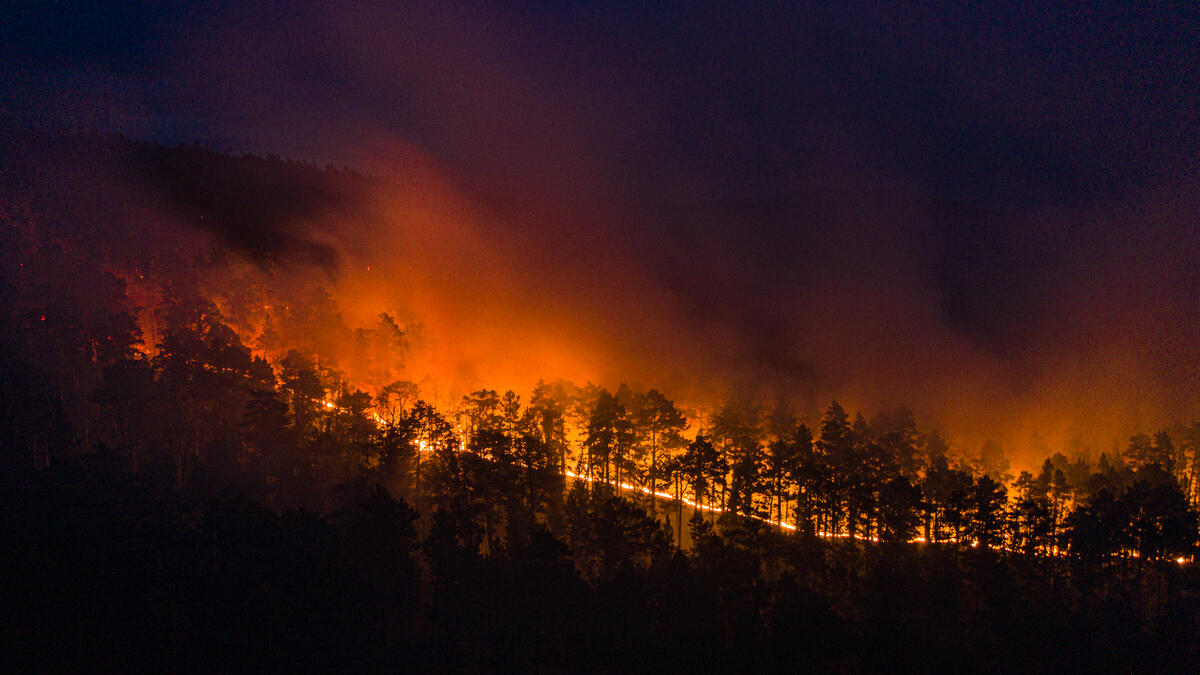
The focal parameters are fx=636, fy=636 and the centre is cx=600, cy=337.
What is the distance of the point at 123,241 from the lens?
76.3 metres

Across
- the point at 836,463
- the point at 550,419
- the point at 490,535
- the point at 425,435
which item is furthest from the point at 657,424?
the point at 490,535

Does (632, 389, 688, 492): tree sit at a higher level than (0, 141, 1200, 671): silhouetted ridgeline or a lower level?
higher

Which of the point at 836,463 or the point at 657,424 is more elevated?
the point at 657,424

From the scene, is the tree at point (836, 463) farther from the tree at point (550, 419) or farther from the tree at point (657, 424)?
the tree at point (550, 419)

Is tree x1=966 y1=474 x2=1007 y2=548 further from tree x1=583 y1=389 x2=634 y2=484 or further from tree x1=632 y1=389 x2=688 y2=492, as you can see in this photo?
tree x1=583 y1=389 x2=634 y2=484

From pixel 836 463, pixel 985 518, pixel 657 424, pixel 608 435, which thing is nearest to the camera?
pixel 985 518

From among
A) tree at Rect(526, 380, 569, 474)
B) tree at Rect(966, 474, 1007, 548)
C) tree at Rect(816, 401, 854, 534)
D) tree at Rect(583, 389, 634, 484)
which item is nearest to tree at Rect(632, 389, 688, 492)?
tree at Rect(583, 389, 634, 484)

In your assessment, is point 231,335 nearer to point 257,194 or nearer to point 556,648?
point 556,648

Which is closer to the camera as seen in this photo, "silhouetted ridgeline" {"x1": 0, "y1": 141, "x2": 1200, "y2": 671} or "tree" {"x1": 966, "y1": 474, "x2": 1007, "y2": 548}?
"silhouetted ridgeline" {"x1": 0, "y1": 141, "x2": 1200, "y2": 671}

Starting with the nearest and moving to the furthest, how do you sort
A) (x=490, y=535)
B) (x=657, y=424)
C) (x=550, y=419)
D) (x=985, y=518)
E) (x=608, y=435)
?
(x=490, y=535) < (x=985, y=518) < (x=608, y=435) < (x=550, y=419) < (x=657, y=424)

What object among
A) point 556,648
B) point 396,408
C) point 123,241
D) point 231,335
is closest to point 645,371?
point 396,408

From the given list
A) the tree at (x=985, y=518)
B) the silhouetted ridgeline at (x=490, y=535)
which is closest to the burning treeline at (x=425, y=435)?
the tree at (x=985, y=518)

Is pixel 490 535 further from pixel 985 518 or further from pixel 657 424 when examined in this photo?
pixel 985 518

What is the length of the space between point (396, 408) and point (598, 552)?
32111 millimetres
